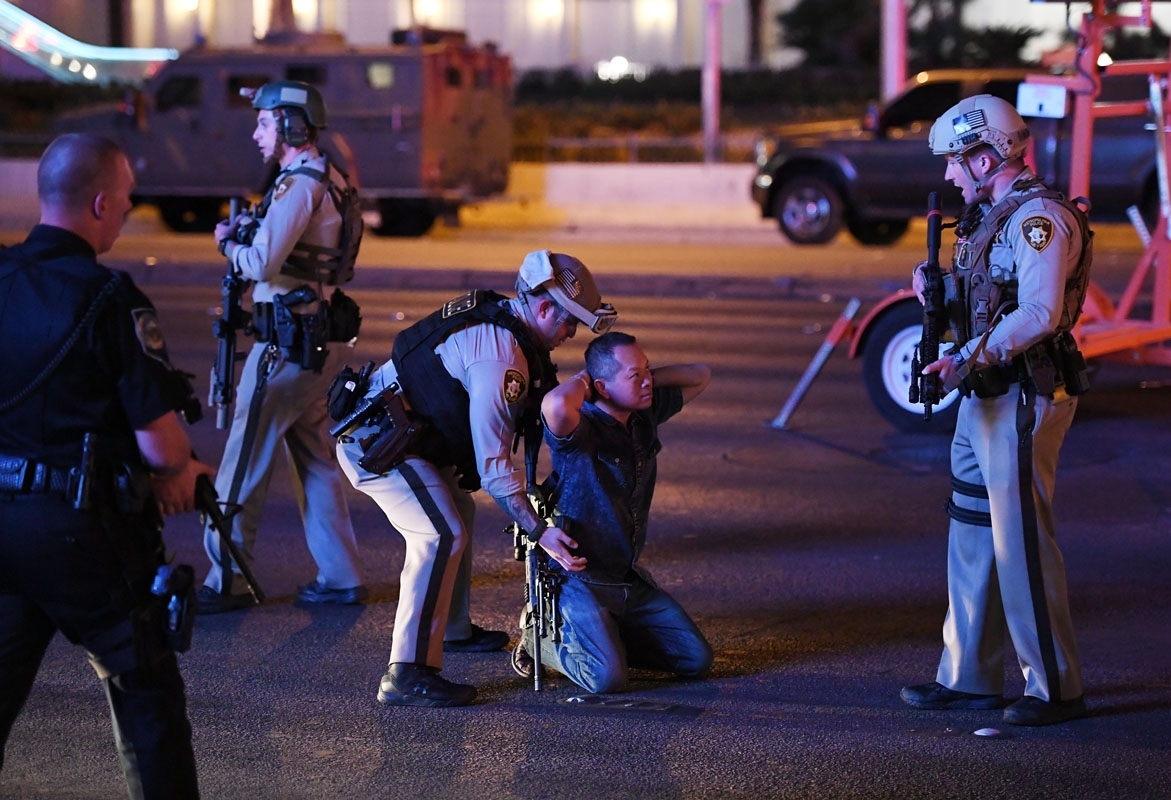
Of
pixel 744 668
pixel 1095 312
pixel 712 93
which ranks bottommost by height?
pixel 744 668

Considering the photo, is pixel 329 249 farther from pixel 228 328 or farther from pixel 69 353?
pixel 69 353

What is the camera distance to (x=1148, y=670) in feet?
18.5

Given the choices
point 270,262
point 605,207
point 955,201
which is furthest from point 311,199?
point 605,207

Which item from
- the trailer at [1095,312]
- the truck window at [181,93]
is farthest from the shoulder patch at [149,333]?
the truck window at [181,93]

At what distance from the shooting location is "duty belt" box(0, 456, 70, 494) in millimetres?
3664

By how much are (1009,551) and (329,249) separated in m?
2.89

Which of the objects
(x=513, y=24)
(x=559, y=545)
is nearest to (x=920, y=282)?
(x=559, y=545)

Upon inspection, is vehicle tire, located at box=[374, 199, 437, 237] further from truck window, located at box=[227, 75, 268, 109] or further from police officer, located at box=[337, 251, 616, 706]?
police officer, located at box=[337, 251, 616, 706]

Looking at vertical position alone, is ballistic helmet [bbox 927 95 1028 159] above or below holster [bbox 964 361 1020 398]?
above

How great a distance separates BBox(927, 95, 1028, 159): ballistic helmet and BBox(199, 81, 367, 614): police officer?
2.49 m

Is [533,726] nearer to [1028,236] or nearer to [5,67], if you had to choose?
[1028,236]

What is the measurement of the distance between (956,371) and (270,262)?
8.81 feet

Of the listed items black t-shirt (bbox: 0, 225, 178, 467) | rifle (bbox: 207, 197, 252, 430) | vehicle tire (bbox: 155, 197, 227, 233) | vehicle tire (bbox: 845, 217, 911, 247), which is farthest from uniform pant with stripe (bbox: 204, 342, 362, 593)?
vehicle tire (bbox: 155, 197, 227, 233)

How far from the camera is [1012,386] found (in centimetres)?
502
